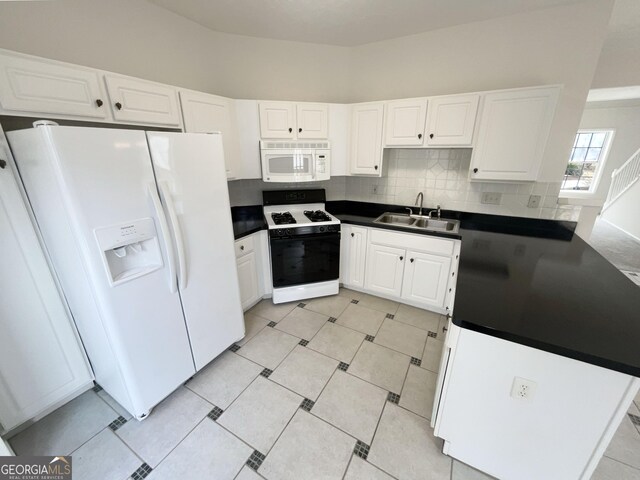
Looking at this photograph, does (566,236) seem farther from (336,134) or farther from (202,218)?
(202,218)

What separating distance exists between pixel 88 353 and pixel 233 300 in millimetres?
993

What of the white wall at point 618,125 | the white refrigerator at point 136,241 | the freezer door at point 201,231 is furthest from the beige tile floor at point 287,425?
the white wall at point 618,125

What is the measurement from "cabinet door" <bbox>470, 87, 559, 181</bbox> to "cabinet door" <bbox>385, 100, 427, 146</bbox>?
0.49m

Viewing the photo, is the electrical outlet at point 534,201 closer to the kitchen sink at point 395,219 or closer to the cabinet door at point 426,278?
the cabinet door at point 426,278

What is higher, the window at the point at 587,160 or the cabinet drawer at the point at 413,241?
the window at the point at 587,160

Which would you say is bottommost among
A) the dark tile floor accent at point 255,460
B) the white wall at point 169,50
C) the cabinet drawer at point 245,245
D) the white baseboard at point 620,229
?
the dark tile floor accent at point 255,460

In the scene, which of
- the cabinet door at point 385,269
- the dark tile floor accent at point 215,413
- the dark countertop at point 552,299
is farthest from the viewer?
the cabinet door at point 385,269

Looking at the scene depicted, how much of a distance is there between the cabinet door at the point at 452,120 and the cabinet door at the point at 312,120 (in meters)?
1.02

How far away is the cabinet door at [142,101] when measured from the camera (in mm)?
1616

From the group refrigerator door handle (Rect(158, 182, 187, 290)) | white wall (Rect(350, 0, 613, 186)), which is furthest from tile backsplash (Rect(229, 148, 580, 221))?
refrigerator door handle (Rect(158, 182, 187, 290))

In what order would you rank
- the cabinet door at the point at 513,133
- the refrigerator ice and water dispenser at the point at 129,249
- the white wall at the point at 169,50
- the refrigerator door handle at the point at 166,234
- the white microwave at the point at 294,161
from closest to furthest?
the refrigerator ice and water dispenser at the point at 129,249 < the refrigerator door handle at the point at 166,234 < the white wall at the point at 169,50 < the cabinet door at the point at 513,133 < the white microwave at the point at 294,161

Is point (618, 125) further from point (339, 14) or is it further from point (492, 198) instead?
point (339, 14)

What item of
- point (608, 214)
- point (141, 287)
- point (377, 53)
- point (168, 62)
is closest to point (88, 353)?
point (141, 287)

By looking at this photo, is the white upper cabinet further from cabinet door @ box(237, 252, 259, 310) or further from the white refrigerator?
cabinet door @ box(237, 252, 259, 310)
